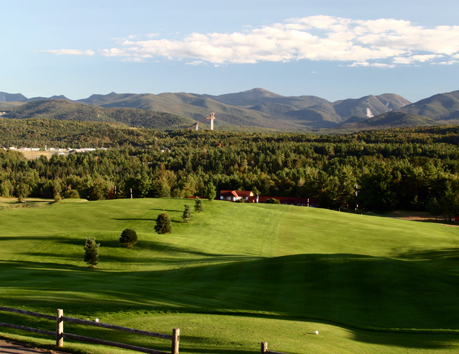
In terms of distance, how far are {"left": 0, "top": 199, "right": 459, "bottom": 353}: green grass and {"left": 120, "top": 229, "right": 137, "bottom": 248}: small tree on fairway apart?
0.81 m

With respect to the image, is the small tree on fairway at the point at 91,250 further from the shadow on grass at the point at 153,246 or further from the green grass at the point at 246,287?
the shadow on grass at the point at 153,246

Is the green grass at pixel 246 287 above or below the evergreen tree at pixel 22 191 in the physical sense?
above

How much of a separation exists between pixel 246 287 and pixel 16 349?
1743 cm

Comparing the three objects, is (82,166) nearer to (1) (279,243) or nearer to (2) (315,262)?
(1) (279,243)

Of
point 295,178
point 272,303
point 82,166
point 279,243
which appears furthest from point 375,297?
point 82,166

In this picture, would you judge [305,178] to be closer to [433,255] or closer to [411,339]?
[433,255]

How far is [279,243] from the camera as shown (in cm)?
5762

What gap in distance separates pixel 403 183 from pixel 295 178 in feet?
117

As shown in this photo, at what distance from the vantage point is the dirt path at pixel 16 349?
12.6 m

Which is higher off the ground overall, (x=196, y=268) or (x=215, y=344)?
(x=215, y=344)

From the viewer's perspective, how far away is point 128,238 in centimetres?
4634

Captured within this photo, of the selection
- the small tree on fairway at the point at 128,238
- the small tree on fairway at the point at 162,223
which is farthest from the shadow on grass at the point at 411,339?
the small tree on fairway at the point at 162,223

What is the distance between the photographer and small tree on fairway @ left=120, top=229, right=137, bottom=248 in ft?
152

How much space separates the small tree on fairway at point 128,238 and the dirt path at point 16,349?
3296 centimetres
